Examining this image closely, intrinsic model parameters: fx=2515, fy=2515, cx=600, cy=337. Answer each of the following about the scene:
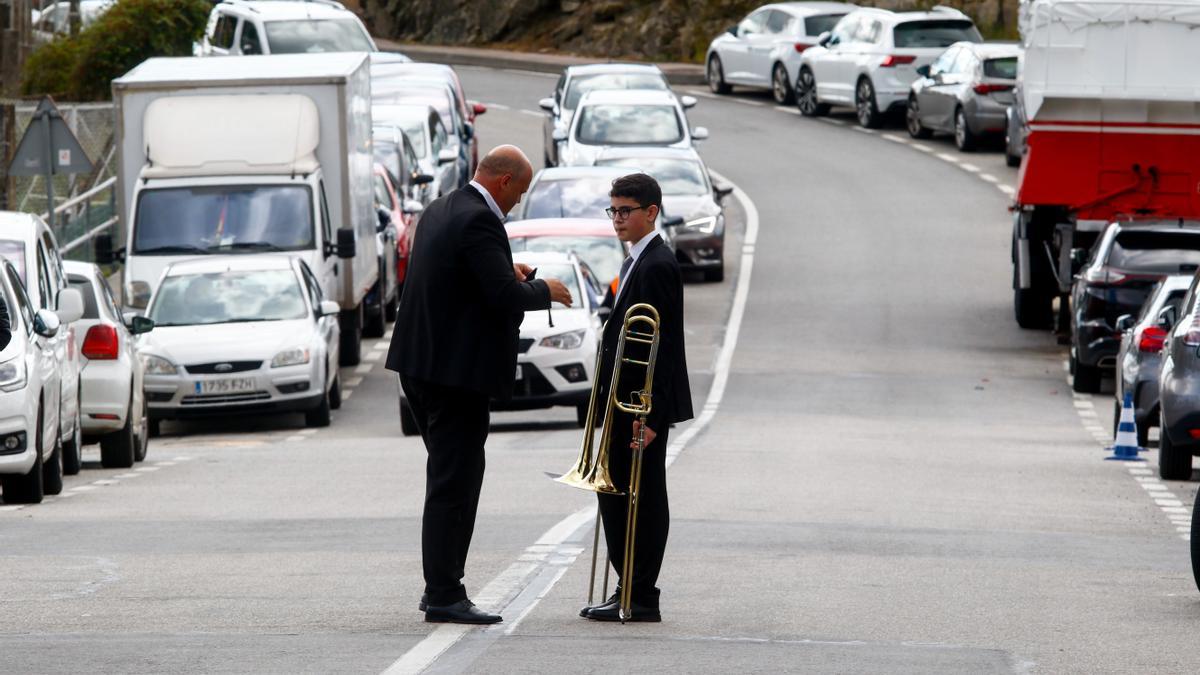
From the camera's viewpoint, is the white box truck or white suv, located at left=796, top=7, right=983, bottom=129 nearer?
the white box truck

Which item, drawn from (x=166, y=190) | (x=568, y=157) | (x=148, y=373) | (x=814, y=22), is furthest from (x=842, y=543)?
(x=814, y=22)

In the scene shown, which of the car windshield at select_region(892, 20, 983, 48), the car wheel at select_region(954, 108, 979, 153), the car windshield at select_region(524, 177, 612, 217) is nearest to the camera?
the car windshield at select_region(524, 177, 612, 217)

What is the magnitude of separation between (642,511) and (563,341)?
12.5 metres

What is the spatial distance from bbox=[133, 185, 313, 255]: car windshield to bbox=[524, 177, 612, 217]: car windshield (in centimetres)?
483

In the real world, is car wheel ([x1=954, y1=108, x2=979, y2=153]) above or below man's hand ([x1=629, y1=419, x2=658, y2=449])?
below

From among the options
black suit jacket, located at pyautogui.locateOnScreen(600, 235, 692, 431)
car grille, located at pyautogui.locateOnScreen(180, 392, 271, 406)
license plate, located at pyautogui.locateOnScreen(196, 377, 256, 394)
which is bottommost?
car grille, located at pyautogui.locateOnScreen(180, 392, 271, 406)

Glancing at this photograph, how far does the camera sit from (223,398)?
22.8 metres

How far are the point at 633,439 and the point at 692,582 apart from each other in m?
1.59

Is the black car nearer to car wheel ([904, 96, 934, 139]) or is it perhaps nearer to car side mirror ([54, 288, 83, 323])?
car side mirror ([54, 288, 83, 323])

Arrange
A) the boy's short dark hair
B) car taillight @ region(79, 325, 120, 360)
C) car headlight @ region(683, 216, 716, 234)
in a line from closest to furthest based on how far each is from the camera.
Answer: the boy's short dark hair, car taillight @ region(79, 325, 120, 360), car headlight @ region(683, 216, 716, 234)

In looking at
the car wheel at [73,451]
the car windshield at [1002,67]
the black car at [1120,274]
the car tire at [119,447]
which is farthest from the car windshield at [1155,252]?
the car windshield at [1002,67]

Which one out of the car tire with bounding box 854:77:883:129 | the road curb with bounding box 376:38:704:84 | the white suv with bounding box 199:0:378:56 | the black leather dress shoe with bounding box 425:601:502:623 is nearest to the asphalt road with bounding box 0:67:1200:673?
the black leather dress shoe with bounding box 425:601:502:623

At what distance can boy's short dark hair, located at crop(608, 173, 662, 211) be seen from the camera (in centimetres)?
923

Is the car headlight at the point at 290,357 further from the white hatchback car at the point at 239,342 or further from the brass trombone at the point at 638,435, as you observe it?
the brass trombone at the point at 638,435
